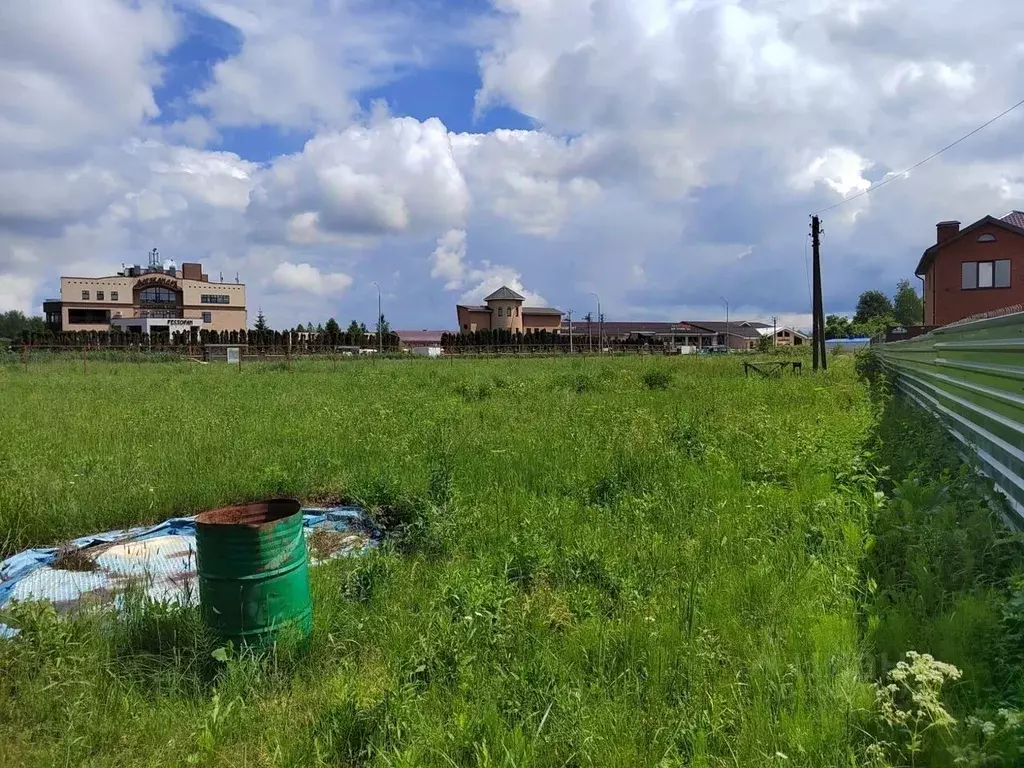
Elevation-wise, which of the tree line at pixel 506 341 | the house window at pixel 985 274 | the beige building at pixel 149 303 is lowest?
the tree line at pixel 506 341

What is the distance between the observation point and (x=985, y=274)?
1304 inches

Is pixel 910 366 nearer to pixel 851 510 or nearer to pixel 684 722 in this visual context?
pixel 851 510

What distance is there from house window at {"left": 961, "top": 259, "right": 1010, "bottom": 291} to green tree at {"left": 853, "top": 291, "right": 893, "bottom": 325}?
8410 centimetres

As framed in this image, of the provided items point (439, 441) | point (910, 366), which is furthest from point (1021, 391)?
point (910, 366)

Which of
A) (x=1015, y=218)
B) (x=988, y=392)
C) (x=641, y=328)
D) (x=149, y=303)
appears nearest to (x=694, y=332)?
(x=641, y=328)

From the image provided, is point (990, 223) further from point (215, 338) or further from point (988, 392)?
point (215, 338)

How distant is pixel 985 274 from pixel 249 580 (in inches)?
1570

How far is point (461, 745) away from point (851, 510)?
4082mm

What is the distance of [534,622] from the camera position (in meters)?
3.85

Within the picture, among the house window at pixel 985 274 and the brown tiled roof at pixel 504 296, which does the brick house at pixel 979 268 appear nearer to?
the house window at pixel 985 274

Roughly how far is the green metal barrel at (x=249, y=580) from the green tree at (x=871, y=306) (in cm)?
12264

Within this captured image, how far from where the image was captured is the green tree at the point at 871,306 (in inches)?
4344

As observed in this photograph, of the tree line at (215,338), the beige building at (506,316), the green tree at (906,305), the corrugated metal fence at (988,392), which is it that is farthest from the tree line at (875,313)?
the corrugated metal fence at (988,392)

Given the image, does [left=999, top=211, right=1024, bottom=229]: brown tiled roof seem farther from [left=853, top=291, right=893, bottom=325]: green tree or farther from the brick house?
[left=853, top=291, right=893, bottom=325]: green tree
